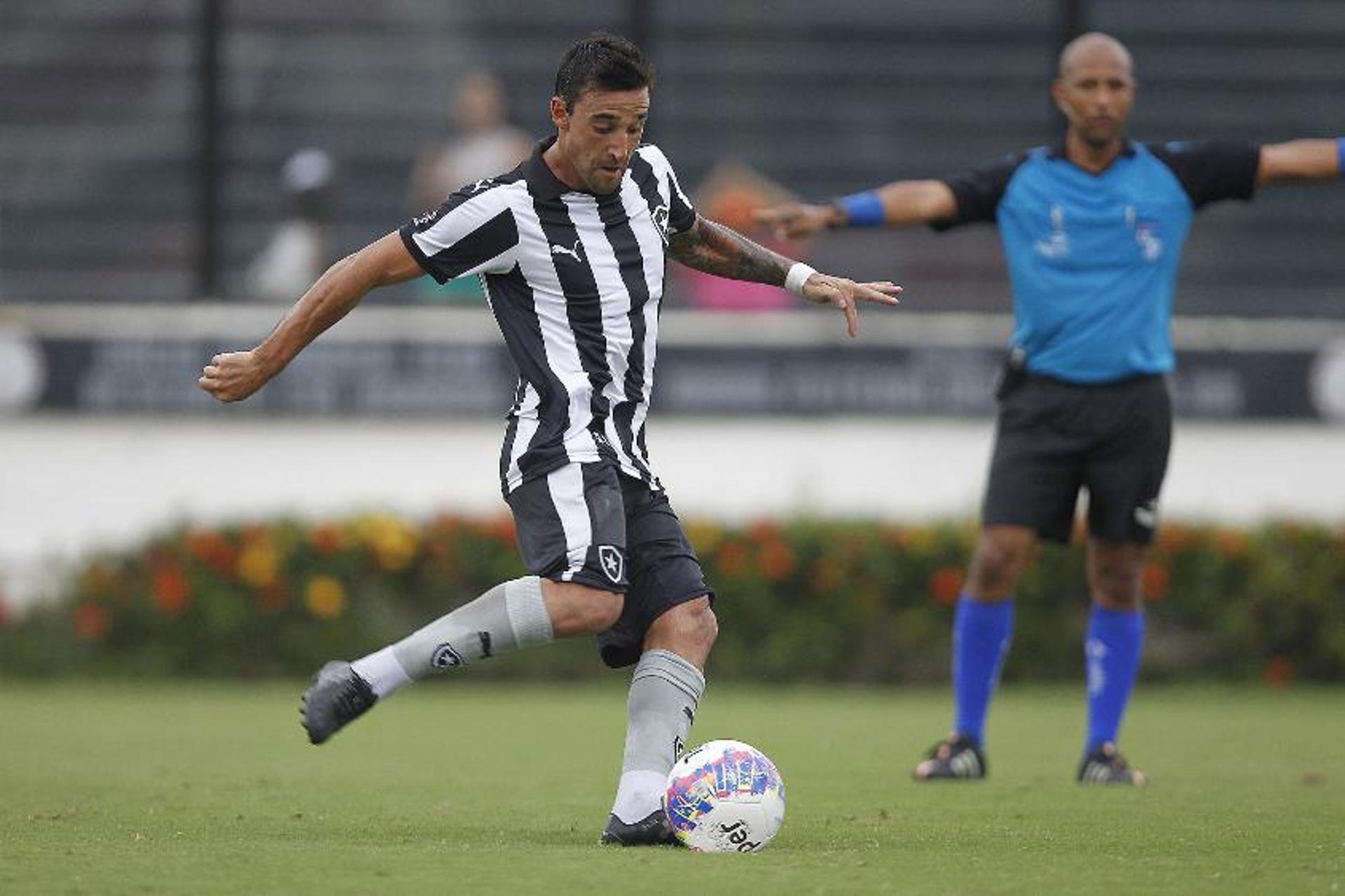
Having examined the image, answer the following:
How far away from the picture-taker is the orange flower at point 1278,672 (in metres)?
14.9

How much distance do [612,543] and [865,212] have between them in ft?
9.73

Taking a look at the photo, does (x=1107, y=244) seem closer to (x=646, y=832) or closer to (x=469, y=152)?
(x=646, y=832)

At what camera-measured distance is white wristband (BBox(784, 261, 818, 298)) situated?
757 cm

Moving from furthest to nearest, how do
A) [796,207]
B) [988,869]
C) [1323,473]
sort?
[1323,473] → [796,207] → [988,869]

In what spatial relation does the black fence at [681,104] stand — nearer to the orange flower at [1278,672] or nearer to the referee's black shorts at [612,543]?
the orange flower at [1278,672]

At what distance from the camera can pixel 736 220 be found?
17.0 m

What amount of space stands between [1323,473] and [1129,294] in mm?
7367

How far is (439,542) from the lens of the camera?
14961 mm

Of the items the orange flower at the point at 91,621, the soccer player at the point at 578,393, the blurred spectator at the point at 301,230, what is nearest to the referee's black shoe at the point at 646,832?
the soccer player at the point at 578,393

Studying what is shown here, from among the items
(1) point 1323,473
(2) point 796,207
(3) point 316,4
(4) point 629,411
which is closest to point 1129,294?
(2) point 796,207

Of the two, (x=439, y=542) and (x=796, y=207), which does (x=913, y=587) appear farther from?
(x=796, y=207)

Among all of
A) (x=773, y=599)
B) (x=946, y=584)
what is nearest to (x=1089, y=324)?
(x=946, y=584)

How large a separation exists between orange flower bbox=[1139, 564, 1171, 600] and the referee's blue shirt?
17.3 ft

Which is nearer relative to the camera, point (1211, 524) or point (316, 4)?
point (1211, 524)
